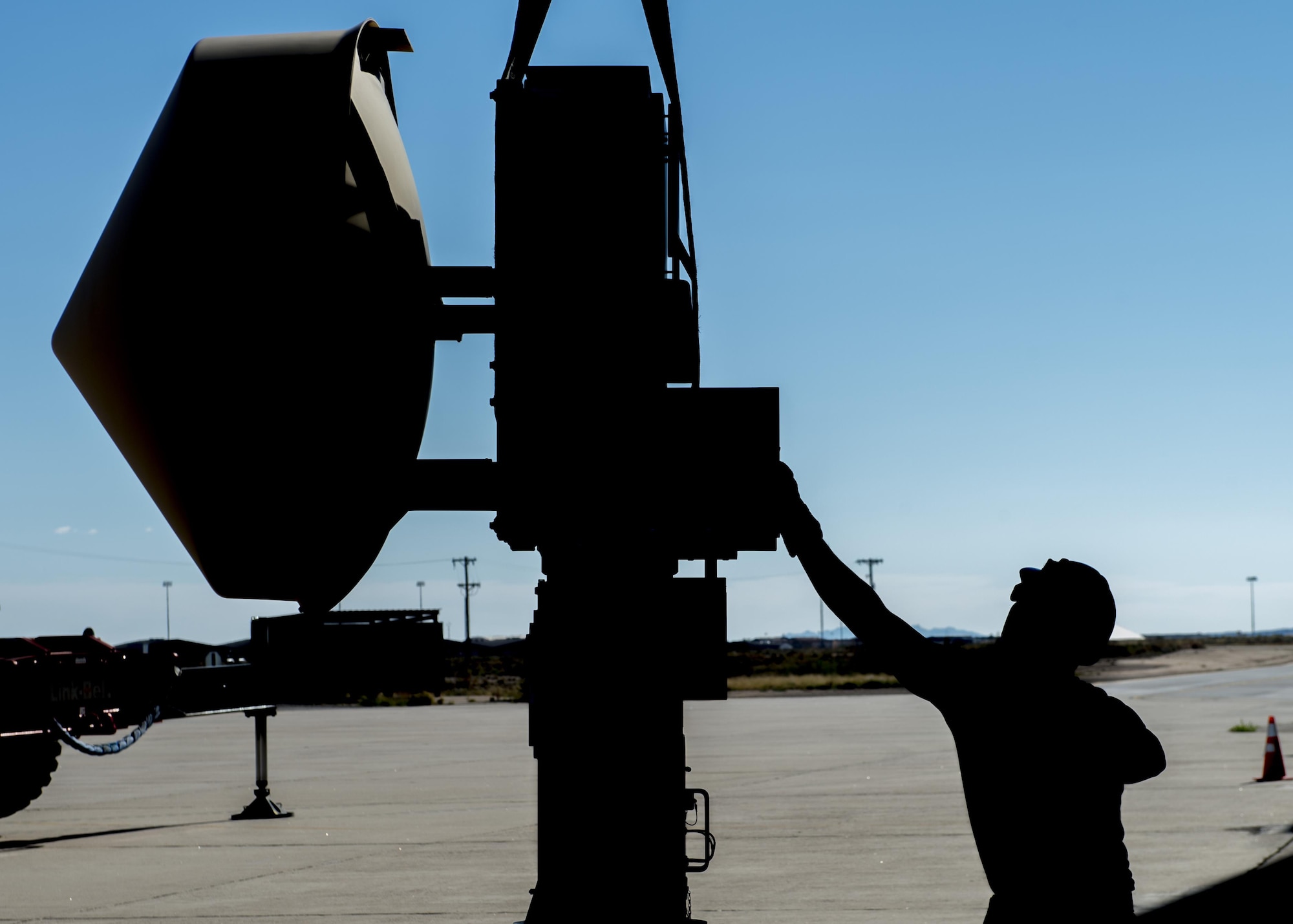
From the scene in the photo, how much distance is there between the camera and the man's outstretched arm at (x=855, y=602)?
9.36 ft

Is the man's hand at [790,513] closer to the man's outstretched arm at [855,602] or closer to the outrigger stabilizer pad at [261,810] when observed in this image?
the man's outstretched arm at [855,602]

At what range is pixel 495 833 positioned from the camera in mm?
13969

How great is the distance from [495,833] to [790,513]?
1188 cm

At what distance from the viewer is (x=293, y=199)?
11.0ft

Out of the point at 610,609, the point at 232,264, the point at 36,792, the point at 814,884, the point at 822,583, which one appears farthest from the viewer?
the point at 36,792

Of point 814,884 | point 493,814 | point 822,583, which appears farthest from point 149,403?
point 493,814

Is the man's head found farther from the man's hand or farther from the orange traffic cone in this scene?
the orange traffic cone

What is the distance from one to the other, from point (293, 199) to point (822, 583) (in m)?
1.54

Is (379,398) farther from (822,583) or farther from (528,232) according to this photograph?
(822,583)

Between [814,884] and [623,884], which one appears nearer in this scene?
[623,884]

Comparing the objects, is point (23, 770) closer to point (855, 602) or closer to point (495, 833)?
point (495, 833)

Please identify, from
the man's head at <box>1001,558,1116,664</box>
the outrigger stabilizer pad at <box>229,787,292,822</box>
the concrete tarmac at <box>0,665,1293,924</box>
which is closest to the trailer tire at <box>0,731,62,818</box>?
the concrete tarmac at <box>0,665,1293,924</box>

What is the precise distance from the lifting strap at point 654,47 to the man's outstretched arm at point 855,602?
2.40ft

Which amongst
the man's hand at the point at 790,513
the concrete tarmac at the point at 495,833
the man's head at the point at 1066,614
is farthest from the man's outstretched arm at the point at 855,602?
the concrete tarmac at the point at 495,833
